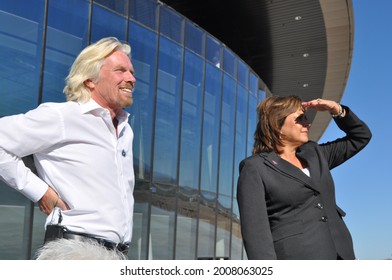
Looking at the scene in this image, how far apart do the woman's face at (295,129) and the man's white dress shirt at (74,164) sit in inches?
36.9

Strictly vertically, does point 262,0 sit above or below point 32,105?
above

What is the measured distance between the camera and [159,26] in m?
12.5

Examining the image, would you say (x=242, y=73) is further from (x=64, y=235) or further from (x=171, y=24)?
(x=64, y=235)

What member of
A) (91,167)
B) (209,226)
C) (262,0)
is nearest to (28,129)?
(91,167)

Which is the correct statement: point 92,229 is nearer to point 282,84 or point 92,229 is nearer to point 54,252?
point 54,252

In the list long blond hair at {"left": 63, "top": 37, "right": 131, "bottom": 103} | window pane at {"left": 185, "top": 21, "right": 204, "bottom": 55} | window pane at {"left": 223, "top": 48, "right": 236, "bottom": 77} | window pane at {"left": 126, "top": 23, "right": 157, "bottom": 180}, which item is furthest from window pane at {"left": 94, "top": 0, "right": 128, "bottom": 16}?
long blond hair at {"left": 63, "top": 37, "right": 131, "bottom": 103}

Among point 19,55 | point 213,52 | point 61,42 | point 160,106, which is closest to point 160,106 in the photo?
point 160,106

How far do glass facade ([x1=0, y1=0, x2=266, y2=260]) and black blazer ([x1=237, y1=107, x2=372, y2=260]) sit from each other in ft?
20.6

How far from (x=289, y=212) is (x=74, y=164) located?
1.08 metres

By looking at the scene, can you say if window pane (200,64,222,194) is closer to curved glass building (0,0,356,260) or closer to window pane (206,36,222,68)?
curved glass building (0,0,356,260)

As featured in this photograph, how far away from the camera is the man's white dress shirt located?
2.24m

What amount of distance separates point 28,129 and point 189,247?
36.8 ft

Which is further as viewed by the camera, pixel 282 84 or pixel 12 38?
pixel 282 84

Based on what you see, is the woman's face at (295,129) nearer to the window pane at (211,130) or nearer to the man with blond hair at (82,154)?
the man with blond hair at (82,154)
